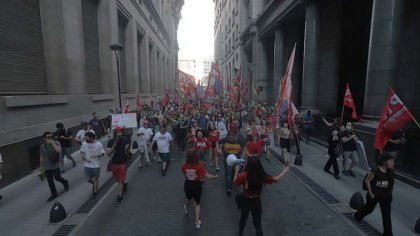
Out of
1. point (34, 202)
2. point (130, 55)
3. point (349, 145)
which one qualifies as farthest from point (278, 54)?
point (34, 202)

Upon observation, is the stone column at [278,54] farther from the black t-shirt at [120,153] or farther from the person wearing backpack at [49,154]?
the person wearing backpack at [49,154]

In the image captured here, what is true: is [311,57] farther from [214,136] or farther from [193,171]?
[193,171]

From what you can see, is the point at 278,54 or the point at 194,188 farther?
the point at 278,54

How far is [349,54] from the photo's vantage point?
17141mm

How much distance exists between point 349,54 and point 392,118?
13.3 m

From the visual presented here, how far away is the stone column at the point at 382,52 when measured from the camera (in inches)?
342

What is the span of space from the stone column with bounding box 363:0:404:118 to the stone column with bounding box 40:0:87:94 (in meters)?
12.6

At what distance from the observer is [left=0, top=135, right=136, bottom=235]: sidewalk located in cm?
516

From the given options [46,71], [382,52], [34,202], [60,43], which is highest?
[60,43]

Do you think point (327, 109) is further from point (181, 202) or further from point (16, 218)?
point (16, 218)

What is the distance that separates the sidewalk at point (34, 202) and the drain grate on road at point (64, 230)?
8cm

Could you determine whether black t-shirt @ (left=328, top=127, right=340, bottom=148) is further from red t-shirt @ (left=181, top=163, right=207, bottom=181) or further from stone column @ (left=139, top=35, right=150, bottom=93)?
stone column @ (left=139, top=35, right=150, bottom=93)

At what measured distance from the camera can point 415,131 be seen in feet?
28.4

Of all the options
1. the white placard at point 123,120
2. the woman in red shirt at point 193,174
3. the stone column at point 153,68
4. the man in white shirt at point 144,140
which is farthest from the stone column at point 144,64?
the woman in red shirt at point 193,174
